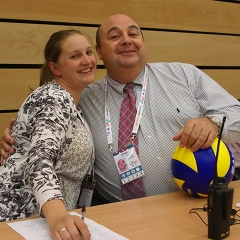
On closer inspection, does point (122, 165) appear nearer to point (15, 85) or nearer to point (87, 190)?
point (87, 190)

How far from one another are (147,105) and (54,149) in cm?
80

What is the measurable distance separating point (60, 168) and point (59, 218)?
536 mm

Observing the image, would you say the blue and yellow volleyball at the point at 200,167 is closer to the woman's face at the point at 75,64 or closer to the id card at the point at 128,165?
the id card at the point at 128,165

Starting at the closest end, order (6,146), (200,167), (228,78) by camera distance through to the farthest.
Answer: (200,167), (6,146), (228,78)

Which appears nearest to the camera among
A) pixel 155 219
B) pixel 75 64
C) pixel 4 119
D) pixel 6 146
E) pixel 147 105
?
pixel 155 219

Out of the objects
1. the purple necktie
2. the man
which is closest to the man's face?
the man

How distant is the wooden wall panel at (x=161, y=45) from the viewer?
256 cm

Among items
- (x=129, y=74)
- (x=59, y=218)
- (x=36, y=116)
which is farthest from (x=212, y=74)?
(x=59, y=218)

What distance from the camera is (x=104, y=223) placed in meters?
1.30

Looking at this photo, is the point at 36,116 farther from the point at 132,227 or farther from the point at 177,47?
the point at 177,47

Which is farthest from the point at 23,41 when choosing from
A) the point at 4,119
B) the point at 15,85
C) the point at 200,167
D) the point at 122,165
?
the point at 200,167

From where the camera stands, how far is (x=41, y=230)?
1.24m

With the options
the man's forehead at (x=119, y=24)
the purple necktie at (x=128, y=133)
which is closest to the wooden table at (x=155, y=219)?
the purple necktie at (x=128, y=133)

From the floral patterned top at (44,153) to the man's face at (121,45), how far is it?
1.61 feet
